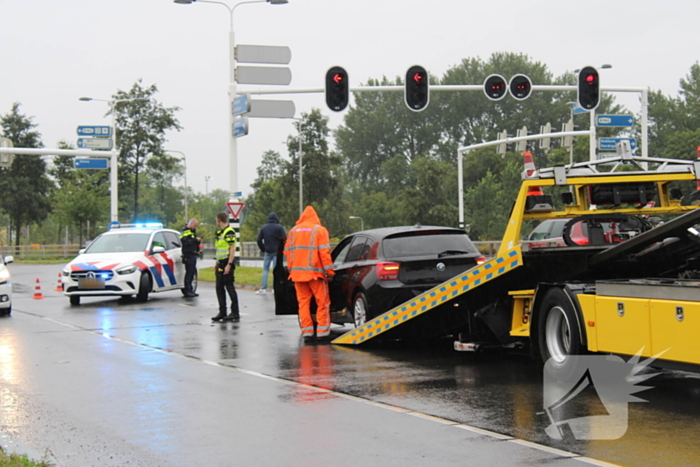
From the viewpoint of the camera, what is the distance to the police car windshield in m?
21.2

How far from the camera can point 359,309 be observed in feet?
41.7

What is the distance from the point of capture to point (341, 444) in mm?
6312

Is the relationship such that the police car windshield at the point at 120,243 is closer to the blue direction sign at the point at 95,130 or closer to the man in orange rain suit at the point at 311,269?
the man in orange rain suit at the point at 311,269

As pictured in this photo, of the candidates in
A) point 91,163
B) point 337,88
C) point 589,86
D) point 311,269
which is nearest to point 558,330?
point 311,269

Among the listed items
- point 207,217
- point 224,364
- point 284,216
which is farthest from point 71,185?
point 207,217

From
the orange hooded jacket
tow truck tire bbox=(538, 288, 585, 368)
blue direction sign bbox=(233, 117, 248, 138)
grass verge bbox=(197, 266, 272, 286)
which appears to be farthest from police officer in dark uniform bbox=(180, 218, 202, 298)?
tow truck tire bbox=(538, 288, 585, 368)

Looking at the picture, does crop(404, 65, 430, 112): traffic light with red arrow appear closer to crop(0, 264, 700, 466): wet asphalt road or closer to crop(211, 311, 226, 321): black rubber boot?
crop(211, 311, 226, 321): black rubber boot

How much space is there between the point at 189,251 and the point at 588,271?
44.0ft

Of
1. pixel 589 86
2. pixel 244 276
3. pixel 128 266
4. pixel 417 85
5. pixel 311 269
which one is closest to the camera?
pixel 311 269

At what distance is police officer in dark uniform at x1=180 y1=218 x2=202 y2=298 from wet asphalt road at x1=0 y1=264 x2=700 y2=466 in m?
7.84

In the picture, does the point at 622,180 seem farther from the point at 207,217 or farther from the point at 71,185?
the point at 207,217

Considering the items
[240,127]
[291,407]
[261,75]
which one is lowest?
[291,407]

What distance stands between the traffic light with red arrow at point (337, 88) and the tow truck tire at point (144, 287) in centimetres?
629

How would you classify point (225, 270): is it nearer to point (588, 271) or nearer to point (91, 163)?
point (588, 271)
